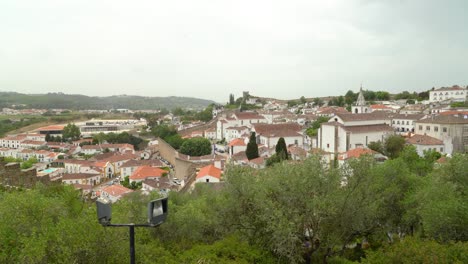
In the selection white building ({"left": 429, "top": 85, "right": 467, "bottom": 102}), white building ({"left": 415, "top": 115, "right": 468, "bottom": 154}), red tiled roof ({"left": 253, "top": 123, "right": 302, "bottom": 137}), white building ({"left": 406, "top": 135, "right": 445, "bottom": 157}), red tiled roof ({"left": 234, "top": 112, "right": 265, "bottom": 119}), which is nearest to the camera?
white building ({"left": 406, "top": 135, "right": 445, "bottom": 157})

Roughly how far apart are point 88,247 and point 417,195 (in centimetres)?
1122

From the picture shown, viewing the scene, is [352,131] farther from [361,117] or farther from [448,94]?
[448,94]

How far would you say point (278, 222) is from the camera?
33.4ft

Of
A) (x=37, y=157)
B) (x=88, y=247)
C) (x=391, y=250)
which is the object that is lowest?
(x=37, y=157)

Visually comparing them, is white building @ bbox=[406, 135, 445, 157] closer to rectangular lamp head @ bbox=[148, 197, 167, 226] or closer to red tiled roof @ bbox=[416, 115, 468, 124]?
red tiled roof @ bbox=[416, 115, 468, 124]

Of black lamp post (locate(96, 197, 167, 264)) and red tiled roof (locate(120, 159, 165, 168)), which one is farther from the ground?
black lamp post (locate(96, 197, 167, 264))

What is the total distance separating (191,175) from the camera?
33969 millimetres

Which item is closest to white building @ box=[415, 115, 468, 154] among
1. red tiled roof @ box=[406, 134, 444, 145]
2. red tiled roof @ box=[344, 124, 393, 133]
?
red tiled roof @ box=[406, 134, 444, 145]

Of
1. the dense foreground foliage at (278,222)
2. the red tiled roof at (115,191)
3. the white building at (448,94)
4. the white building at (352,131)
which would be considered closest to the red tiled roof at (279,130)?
the white building at (352,131)

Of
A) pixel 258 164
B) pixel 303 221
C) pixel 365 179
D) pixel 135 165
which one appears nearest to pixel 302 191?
pixel 303 221

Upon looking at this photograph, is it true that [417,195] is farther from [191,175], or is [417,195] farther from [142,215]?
[191,175]

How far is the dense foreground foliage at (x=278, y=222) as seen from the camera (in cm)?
783

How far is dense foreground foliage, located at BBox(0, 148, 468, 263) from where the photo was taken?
783 centimetres

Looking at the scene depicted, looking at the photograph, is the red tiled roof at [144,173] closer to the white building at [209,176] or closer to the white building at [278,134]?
the white building at [209,176]
